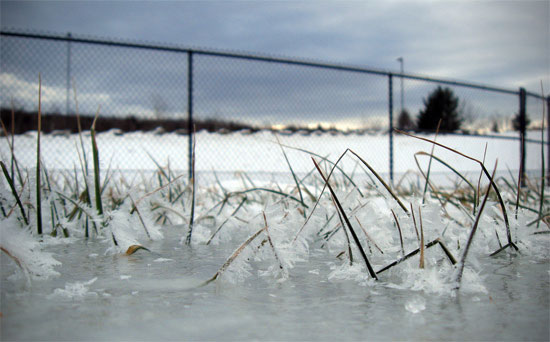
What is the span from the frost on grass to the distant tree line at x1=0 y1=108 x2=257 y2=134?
16.5 ft

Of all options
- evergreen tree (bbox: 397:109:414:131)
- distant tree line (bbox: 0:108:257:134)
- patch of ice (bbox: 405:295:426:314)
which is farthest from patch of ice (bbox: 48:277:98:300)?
evergreen tree (bbox: 397:109:414:131)

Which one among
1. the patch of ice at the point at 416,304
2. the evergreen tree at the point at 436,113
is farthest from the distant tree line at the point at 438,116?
the patch of ice at the point at 416,304

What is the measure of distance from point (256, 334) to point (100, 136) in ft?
24.6

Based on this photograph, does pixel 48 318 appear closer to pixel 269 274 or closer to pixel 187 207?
pixel 269 274

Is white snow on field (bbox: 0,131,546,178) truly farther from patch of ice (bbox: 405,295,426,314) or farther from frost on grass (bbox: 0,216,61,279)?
patch of ice (bbox: 405,295,426,314)

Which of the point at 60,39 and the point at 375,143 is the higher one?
the point at 60,39

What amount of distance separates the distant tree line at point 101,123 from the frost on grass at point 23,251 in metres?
5.02

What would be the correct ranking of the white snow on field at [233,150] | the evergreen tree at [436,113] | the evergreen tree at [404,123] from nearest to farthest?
the evergreen tree at [404,123] < the evergreen tree at [436,113] < the white snow on field at [233,150]

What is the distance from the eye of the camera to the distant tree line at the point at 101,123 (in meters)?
5.42

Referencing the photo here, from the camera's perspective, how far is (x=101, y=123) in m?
6.49

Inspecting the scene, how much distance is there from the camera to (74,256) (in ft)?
2.66

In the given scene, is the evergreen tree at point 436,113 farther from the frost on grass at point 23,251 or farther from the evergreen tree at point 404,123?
the frost on grass at point 23,251

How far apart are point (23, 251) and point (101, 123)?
6.57 meters

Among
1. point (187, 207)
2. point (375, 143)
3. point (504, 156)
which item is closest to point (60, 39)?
point (187, 207)
